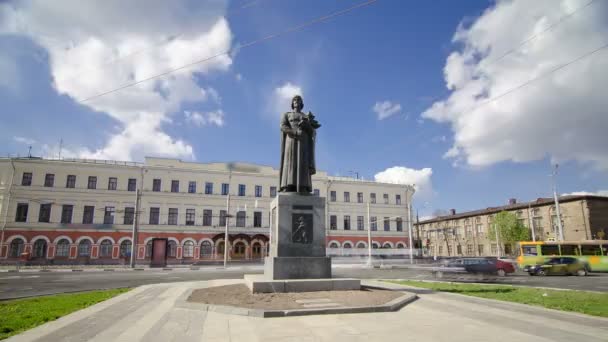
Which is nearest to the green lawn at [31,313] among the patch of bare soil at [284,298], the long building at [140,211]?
the patch of bare soil at [284,298]

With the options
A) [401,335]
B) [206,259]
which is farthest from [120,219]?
[401,335]

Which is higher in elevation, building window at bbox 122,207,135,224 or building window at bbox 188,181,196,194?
building window at bbox 188,181,196,194

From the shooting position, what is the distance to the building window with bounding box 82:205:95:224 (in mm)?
40938

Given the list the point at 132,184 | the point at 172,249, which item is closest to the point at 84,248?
the point at 132,184

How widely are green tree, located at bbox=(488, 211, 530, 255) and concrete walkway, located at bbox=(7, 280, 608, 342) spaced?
A: 172 ft

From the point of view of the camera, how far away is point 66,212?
40625 mm

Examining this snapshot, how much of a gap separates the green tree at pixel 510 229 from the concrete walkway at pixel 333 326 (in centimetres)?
5244

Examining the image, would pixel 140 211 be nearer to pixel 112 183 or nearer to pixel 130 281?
pixel 112 183

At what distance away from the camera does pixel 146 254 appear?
4128 centimetres

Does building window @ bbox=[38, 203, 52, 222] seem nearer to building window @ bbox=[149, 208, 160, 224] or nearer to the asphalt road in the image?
building window @ bbox=[149, 208, 160, 224]

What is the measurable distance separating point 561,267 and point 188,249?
37094mm

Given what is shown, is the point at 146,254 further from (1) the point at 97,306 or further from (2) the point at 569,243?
(2) the point at 569,243

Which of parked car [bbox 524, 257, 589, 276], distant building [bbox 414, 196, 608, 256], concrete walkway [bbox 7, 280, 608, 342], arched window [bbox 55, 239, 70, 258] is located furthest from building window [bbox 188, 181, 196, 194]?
concrete walkway [bbox 7, 280, 608, 342]

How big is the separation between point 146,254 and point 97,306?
35.6m
